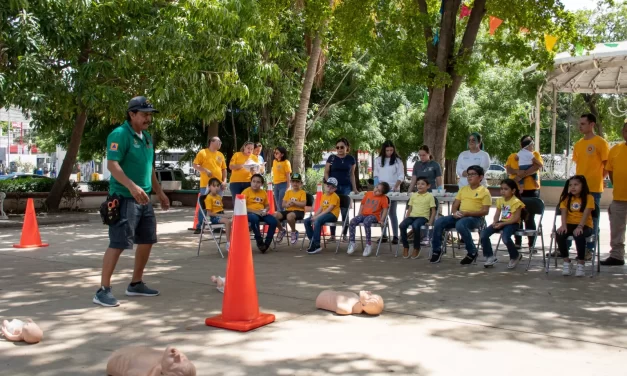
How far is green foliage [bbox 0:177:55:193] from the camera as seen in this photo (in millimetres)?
18562

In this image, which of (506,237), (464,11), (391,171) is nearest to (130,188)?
A: (506,237)

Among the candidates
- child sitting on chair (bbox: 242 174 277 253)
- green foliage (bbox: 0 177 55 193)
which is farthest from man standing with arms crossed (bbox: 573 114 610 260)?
green foliage (bbox: 0 177 55 193)

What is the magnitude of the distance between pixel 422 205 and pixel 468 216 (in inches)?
30.5

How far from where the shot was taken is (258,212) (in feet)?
32.0

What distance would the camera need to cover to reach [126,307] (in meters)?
Result: 5.88

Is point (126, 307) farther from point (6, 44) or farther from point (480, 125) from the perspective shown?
point (480, 125)

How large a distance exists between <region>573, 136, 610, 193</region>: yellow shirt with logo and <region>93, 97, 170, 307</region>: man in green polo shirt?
19.2 ft

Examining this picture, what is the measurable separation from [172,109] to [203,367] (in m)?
11.6

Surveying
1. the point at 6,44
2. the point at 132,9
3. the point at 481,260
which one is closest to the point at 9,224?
the point at 6,44

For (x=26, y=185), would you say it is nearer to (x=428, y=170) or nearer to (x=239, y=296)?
(x=428, y=170)

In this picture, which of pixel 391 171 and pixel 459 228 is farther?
pixel 391 171

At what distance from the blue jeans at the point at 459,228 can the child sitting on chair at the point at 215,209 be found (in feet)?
10.1

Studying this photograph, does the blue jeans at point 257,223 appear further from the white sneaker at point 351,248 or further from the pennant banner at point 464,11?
the pennant banner at point 464,11

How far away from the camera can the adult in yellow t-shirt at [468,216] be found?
8.52m
